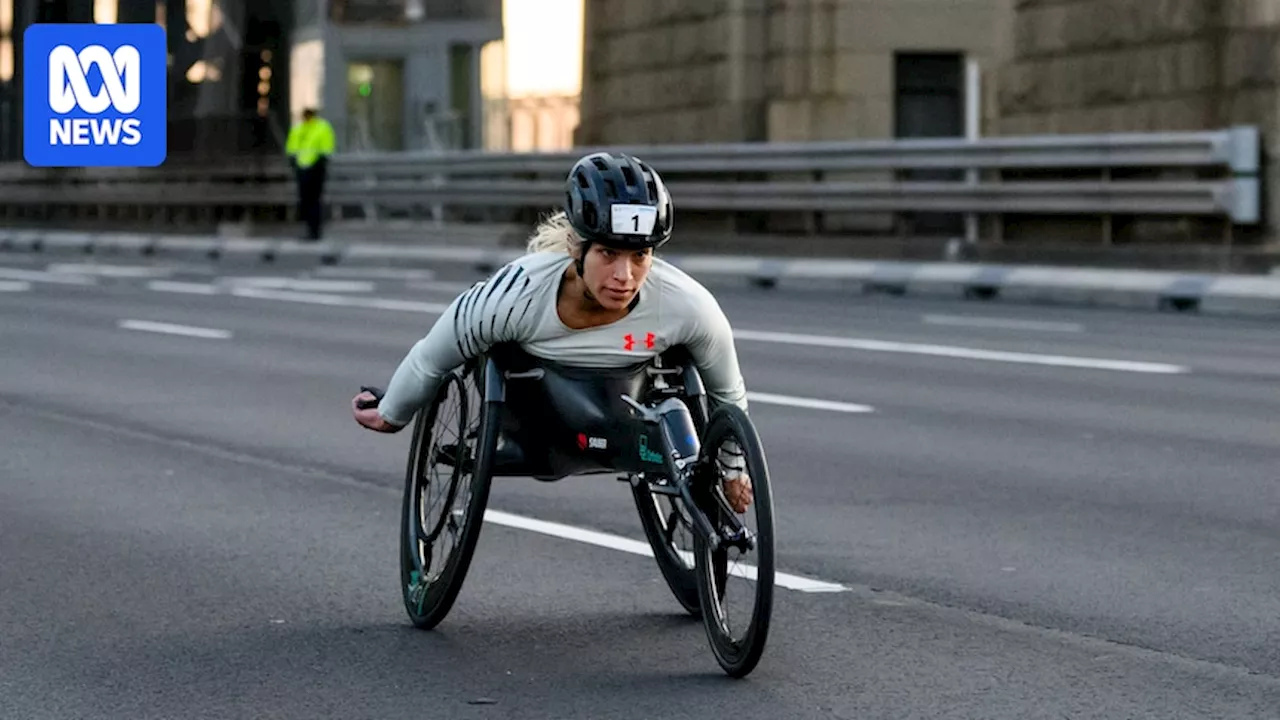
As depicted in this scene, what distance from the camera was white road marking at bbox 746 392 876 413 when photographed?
43.8 feet

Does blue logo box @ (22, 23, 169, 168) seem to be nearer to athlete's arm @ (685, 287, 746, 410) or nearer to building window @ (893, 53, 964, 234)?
building window @ (893, 53, 964, 234)

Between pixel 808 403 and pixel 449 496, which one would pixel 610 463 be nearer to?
pixel 449 496

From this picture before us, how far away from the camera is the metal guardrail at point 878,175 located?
22094mm

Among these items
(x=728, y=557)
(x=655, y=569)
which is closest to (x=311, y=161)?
(x=655, y=569)

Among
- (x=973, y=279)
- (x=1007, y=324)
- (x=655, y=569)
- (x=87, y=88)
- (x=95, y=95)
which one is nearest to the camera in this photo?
(x=655, y=569)

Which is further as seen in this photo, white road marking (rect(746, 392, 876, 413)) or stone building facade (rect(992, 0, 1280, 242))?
stone building facade (rect(992, 0, 1280, 242))

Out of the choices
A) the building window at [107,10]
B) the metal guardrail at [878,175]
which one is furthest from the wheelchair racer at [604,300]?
the building window at [107,10]

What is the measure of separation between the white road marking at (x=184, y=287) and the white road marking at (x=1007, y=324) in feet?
25.5

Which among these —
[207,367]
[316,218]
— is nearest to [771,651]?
[207,367]

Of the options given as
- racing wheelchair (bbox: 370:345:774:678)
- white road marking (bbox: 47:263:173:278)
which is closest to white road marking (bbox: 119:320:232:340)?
white road marking (bbox: 47:263:173:278)

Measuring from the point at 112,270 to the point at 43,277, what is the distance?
2347 mm

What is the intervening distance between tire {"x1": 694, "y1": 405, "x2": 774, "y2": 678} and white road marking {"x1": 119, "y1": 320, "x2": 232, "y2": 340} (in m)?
12.5

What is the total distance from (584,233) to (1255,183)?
52.2ft

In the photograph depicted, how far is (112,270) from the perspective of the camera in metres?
30.6
